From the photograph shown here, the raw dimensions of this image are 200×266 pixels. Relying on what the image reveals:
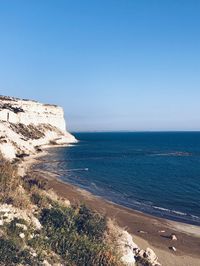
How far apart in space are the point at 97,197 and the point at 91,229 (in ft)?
73.5

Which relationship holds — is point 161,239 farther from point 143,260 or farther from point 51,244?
point 51,244

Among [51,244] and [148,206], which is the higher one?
[51,244]

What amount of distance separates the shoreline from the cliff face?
41154 millimetres

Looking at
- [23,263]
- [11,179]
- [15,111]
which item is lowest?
[23,263]

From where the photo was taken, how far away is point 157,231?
2908 cm

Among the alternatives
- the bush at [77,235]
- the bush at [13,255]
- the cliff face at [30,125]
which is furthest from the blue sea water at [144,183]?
the bush at [13,255]

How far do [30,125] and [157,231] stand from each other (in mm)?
90892

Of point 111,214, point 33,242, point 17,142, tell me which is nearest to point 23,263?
point 33,242

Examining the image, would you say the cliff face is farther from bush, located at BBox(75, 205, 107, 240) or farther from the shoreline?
bush, located at BBox(75, 205, 107, 240)

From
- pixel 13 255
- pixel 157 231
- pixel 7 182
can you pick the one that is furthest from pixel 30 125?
pixel 13 255

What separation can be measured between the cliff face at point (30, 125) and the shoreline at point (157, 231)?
41.2m

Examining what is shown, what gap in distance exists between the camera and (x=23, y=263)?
47.8ft

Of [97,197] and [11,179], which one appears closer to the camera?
[11,179]

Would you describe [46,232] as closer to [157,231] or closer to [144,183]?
[157,231]
